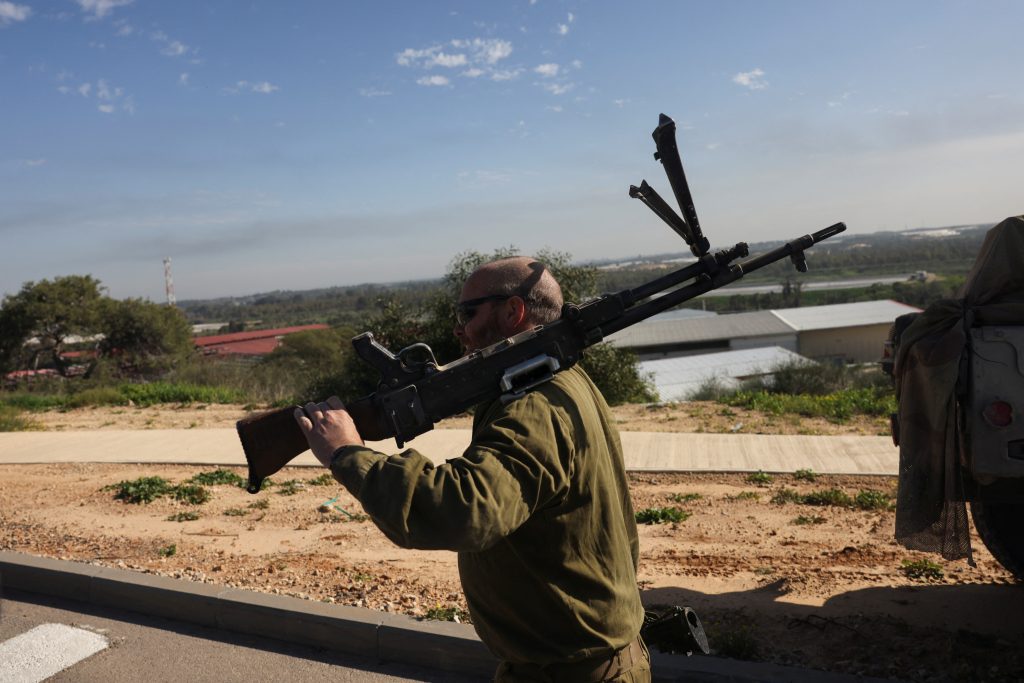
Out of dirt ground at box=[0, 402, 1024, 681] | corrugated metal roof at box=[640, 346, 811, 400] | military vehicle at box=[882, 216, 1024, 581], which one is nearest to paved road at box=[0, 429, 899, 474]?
dirt ground at box=[0, 402, 1024, 681]

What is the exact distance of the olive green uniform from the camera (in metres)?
1.81

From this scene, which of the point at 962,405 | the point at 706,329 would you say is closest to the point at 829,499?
the point at 962,405

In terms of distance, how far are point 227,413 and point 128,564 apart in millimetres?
8011

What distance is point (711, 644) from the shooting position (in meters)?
4.06

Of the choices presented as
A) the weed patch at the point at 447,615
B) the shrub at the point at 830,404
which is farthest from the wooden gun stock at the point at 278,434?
the shrub at the point at 830,404

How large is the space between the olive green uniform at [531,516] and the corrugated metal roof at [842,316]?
46.4 metres

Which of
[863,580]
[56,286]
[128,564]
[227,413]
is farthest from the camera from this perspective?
[56,286]

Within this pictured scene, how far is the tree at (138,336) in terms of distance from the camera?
29.8 m

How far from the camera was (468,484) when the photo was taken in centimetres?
182

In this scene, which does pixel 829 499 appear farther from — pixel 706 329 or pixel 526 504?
pixel 706 329

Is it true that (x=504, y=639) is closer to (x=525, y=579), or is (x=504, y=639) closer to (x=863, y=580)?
(x=525, y=579)

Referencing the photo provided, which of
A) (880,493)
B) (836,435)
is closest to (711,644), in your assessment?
(880,493)

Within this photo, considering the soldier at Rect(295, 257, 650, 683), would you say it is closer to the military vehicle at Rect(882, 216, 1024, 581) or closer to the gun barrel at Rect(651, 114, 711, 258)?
the gun barrel at Rect(651, 114, 711, 258)

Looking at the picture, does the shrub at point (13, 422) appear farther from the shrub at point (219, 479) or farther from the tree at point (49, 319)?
the tree at point (49, 319)
